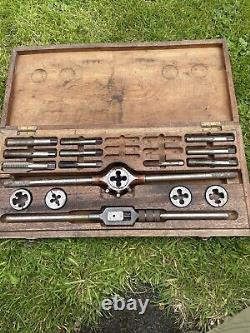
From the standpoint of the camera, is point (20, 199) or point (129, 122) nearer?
point (20, 199)

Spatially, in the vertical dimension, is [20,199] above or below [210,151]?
below

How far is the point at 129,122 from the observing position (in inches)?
163

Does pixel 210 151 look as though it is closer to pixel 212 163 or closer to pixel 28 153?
pixel 212 163

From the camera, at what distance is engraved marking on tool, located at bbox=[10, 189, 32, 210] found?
392cm

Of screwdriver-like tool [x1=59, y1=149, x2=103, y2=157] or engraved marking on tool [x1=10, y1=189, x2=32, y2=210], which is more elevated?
screwdriver-like tool [x1=59, y1=149, x2=103, y2=157]

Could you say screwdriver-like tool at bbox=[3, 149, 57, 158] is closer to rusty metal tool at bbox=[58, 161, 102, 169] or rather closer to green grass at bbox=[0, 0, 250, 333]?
rusty metal tool at bbox=[58, 161, 102, 169]

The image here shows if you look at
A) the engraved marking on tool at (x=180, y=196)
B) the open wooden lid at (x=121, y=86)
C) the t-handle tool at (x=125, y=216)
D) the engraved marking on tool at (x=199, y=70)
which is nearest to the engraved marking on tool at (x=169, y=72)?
the open wooden lid at (x=121, y=86)

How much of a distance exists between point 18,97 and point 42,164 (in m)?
0.76

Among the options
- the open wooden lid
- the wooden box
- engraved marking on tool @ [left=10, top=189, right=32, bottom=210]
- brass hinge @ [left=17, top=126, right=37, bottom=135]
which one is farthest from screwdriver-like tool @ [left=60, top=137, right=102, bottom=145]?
engraved marking on tool @ [left=10, top=189, right=32, bottom=210]

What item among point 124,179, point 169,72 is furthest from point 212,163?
point 169,72

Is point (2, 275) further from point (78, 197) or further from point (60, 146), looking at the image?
point (60, 146)

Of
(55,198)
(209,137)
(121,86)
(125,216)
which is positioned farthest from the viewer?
(121,86)

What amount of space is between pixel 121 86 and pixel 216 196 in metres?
1.36

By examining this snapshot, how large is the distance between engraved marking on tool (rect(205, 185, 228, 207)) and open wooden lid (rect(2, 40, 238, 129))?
642 millimetres
